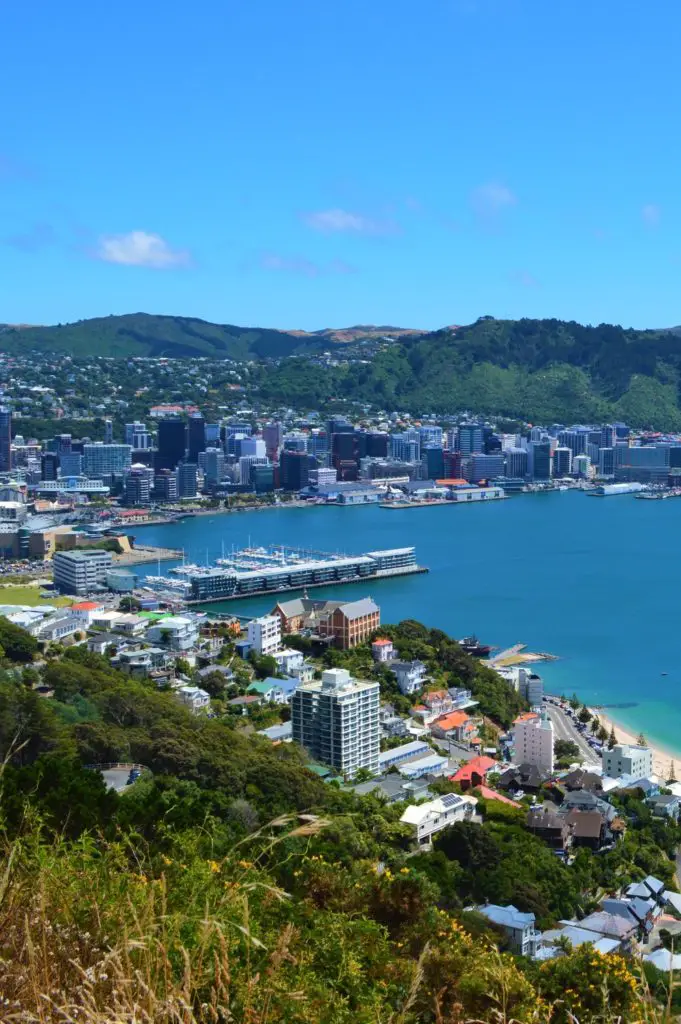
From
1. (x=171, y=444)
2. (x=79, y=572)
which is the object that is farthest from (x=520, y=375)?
(x=79, y=572)

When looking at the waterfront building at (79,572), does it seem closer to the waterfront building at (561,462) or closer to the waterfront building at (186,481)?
the waterfront building at (186,481)

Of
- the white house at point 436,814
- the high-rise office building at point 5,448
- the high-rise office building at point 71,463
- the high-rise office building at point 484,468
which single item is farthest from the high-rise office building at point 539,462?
the white house at point 436,814

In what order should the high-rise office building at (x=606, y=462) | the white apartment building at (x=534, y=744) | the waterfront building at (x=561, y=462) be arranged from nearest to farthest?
the white apartment building at (x=534, y=744) → the waterfront building at (x=561, y=462) → the high-rise office building at (x=606, y=462)

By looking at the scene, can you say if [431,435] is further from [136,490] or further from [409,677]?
[409,677]

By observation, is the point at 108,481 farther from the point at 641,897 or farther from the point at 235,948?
the point at 235,948

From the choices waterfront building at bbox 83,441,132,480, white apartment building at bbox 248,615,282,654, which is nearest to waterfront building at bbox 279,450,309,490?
waterfront building at bbox 83,441,132,480

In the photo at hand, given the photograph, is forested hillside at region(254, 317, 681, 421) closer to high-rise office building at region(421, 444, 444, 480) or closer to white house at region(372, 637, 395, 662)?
high-rise office building at region(421, 444, 444, 480)

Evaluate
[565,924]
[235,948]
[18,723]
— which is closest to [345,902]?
[235,948]
